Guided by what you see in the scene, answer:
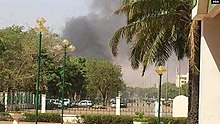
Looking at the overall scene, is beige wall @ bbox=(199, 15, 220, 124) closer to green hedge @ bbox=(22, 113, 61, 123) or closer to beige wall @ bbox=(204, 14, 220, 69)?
beige wall @ bbox=(204, 14, 220, 69)

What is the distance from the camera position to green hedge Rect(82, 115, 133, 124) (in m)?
31.0

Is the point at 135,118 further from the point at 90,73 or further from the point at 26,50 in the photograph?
the point at 90,73

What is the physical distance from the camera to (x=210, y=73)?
11633 millimetres

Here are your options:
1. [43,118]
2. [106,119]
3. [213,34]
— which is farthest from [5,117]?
[213,34]

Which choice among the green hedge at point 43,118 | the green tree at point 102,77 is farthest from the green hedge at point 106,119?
the green tree at point 102,77

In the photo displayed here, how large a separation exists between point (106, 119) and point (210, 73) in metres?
20.5

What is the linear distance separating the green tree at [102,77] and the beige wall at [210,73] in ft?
185

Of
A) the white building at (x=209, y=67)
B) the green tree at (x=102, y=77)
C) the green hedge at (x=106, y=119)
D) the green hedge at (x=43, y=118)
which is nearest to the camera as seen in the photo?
the white building at (x=209, y=67)

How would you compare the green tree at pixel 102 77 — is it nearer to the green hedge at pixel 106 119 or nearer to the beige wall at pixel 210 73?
the green hedge at pixel 106 119

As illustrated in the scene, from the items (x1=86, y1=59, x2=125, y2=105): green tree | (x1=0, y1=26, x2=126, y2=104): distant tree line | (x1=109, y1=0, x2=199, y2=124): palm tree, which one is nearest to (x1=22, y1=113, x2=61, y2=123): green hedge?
(x1=0, y1=26, x2=126, y2=104): distant tree line

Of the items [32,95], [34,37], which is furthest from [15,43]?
[32,95]

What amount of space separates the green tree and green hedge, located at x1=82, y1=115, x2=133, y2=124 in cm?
3568

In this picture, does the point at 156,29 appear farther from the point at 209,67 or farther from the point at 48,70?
the point at 48,70

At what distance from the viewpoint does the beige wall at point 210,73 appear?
11.5 meters
